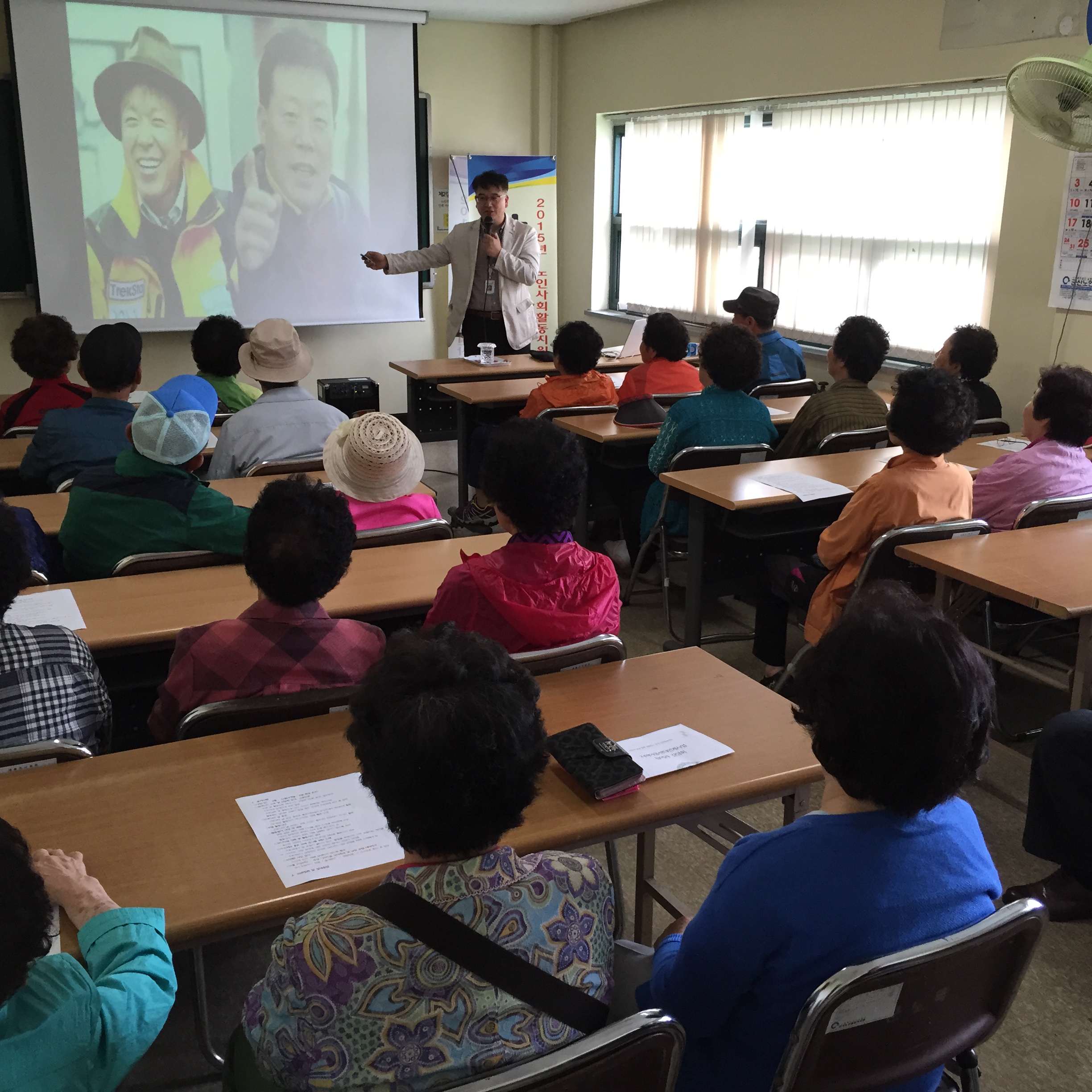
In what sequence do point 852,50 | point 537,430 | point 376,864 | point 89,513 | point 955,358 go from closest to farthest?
point 376,864
point 537,430
point 89,513
point 955,358
point 852,50

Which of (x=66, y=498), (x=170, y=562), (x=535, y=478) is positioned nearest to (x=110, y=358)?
(x=66, y=498)

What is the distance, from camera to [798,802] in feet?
5.93

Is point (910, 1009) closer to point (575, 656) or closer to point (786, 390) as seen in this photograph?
point (575, 656)

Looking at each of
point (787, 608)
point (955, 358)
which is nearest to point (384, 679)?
point (787, 608)

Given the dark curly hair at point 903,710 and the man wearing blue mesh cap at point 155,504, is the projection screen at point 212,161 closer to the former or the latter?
the man wearing blue mesh cap at point 155,504

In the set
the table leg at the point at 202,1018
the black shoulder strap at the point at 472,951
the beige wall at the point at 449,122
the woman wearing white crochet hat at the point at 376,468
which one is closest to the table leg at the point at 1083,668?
the woman wearing white crochet hat at the point at 376,468

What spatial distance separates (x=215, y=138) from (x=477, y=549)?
16.7ft

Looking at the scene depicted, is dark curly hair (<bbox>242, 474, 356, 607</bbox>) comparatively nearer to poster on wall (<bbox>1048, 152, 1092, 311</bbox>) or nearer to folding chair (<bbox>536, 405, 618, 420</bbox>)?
folding chair (<bbox>536, 405, 618, 420</bbox>)

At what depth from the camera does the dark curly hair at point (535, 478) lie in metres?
2.09

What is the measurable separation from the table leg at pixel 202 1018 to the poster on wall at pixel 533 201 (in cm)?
594

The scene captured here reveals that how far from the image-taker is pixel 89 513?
8.80 feet

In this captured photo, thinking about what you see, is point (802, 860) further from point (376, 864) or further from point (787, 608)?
point (787, 608)

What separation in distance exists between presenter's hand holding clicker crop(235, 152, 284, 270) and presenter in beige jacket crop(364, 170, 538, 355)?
112 cm

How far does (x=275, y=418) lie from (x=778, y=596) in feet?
6.01
